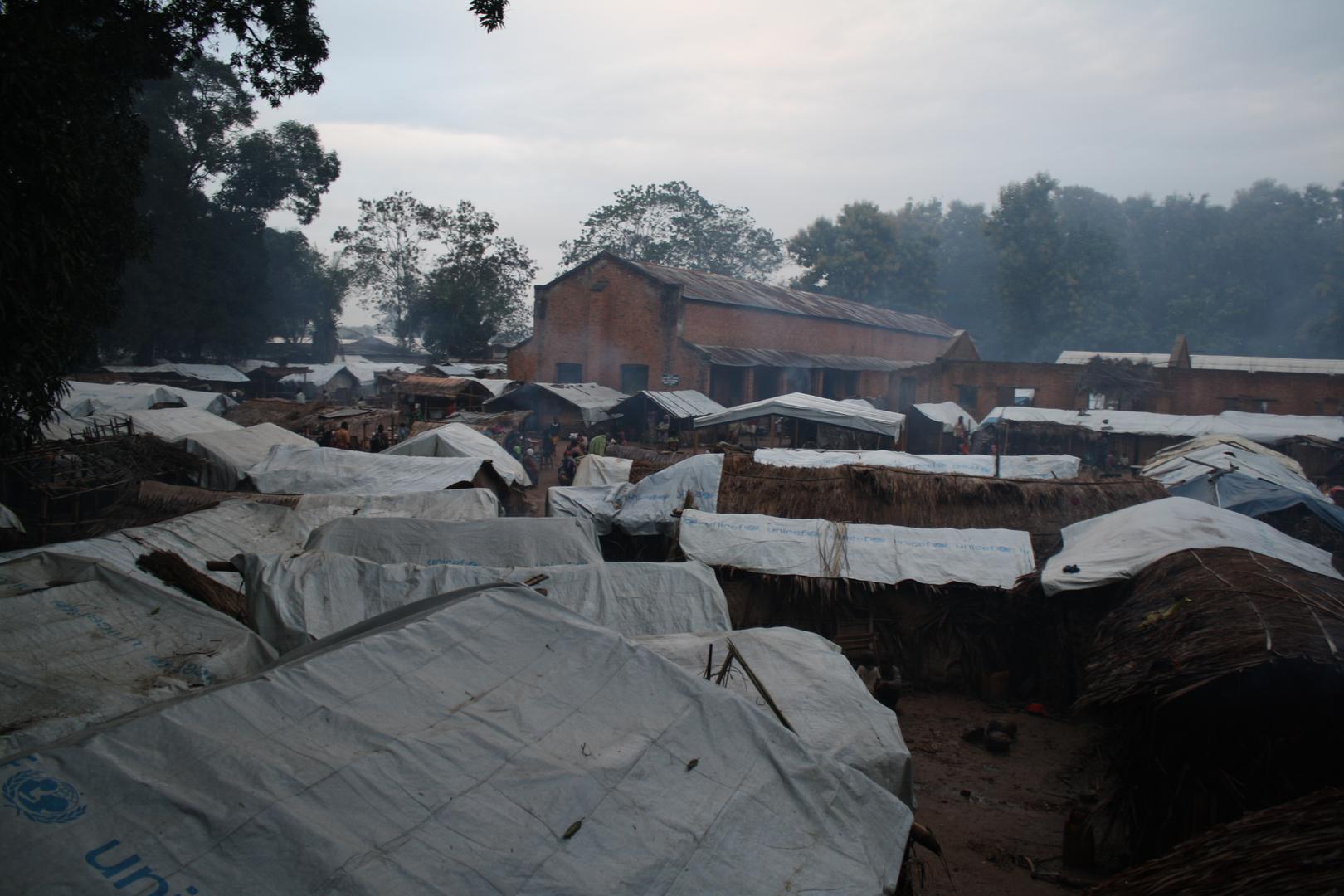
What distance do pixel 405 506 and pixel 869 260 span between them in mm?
46449

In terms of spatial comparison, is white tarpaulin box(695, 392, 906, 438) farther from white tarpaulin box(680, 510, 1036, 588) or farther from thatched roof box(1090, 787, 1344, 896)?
thatched roof box(1090, 787, 1344, 896)

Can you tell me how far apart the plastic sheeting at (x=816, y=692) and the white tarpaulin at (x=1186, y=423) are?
20119mm

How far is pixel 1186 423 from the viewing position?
73.8ft

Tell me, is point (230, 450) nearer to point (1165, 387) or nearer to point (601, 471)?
point (601, 471)

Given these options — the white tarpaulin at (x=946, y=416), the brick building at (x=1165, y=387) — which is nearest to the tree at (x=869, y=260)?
the brick building at (x=1165, y=387)

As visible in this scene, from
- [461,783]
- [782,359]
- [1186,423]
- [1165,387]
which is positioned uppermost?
[782,359]

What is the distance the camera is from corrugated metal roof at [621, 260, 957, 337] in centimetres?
3209

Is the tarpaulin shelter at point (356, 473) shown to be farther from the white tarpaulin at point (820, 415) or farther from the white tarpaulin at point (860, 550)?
the white tarpaulin at point (820, 415)

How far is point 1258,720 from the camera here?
519 cm

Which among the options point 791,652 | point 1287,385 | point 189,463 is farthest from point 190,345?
point 1287,385

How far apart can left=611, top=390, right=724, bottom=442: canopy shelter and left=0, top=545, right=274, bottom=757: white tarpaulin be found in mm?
19292

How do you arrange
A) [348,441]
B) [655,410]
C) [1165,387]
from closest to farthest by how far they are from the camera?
[348,441] → [655,410] → [1165,387]

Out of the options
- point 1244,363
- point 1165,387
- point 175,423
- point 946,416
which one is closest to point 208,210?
point 175,423

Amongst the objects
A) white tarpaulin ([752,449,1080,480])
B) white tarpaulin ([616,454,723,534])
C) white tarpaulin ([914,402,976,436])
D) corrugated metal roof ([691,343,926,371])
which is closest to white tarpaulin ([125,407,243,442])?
white tarpaulin ([616,454,723,534])
